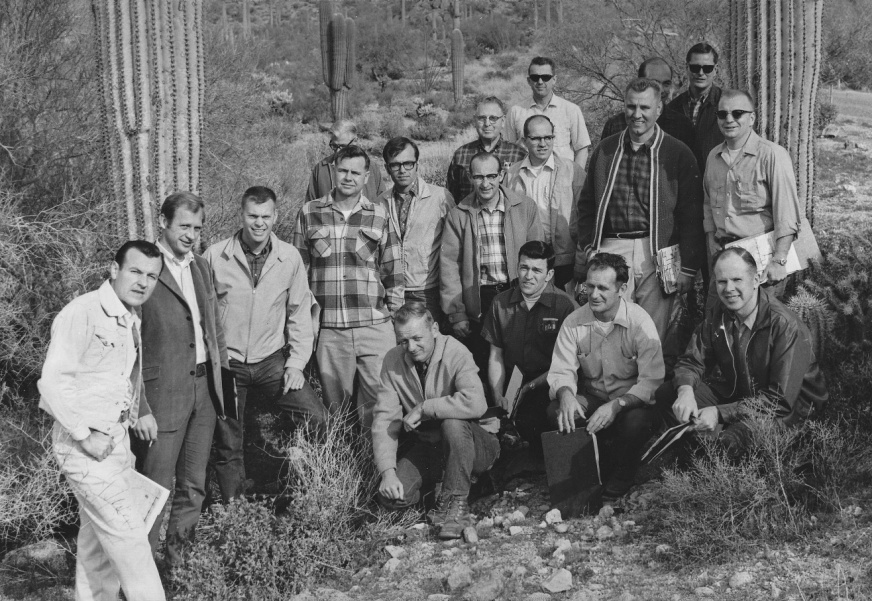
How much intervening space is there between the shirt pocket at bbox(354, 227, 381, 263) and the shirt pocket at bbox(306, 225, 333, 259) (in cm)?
19

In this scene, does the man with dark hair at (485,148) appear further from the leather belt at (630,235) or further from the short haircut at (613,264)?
the short haircut at (613,264)

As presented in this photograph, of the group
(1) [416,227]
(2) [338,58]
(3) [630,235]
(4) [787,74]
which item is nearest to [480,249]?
(1) [416,227]

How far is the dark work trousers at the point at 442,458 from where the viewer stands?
6055 millimetres

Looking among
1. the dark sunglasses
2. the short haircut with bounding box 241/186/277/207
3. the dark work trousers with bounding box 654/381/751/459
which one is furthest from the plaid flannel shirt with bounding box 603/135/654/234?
the short haircut with bounding box 241/186/277/207

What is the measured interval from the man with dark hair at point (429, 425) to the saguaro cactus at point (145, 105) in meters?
2.30

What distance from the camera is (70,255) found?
832cm

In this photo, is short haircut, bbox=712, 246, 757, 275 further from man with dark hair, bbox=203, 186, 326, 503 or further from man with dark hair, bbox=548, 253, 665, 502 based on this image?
man with dark hair, bbox=203, 186, 326, 503

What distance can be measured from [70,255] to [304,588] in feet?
13.6

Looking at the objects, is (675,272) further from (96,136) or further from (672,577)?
(96,136)

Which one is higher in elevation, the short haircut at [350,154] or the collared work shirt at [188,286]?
the short haircut at [350,154]

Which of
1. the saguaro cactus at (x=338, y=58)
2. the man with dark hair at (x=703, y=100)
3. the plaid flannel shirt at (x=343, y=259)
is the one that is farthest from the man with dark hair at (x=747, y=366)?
the saguaro cactus at (x=338, y=58)

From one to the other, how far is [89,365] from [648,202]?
372 centimetres

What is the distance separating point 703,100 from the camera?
736 cm

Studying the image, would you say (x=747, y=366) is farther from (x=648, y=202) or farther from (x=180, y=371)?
(x=180, y=371)
